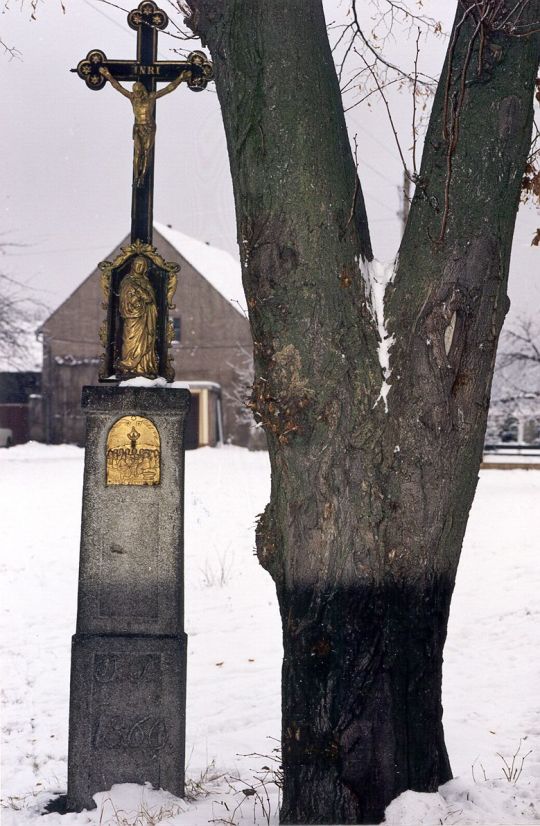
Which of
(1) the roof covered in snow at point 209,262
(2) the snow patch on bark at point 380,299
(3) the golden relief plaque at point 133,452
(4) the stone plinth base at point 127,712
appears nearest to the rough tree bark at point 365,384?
(2) the snow patch on bark at point 380,299

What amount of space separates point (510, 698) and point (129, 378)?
3.66 m

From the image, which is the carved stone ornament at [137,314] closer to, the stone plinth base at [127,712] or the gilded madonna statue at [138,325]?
the gilded madonna statue at [138,325]

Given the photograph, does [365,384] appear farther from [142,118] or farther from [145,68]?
[145,68]

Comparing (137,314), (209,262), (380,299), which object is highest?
(209,262)

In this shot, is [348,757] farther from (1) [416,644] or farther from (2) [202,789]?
(2) [202,789]

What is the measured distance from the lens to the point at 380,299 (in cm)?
394

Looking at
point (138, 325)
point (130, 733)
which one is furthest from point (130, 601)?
point (138, 325)

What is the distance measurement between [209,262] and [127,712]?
33.3 meters

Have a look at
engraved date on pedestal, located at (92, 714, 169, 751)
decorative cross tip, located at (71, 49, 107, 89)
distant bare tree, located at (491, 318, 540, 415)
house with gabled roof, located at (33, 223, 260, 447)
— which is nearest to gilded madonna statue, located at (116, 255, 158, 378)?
decorative cross tip, located at (71, 49, 107, 89)

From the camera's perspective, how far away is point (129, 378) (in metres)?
5.25

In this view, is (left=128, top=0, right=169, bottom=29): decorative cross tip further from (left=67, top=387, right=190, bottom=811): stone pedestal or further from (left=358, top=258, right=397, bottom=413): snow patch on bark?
(left=358, top=258, right=397, bottom=413): snow patch on bark

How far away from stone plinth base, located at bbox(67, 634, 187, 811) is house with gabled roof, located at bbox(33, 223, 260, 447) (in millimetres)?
28235

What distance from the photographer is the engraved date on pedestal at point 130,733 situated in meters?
4.99

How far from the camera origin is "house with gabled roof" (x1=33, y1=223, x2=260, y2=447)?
33688mm
